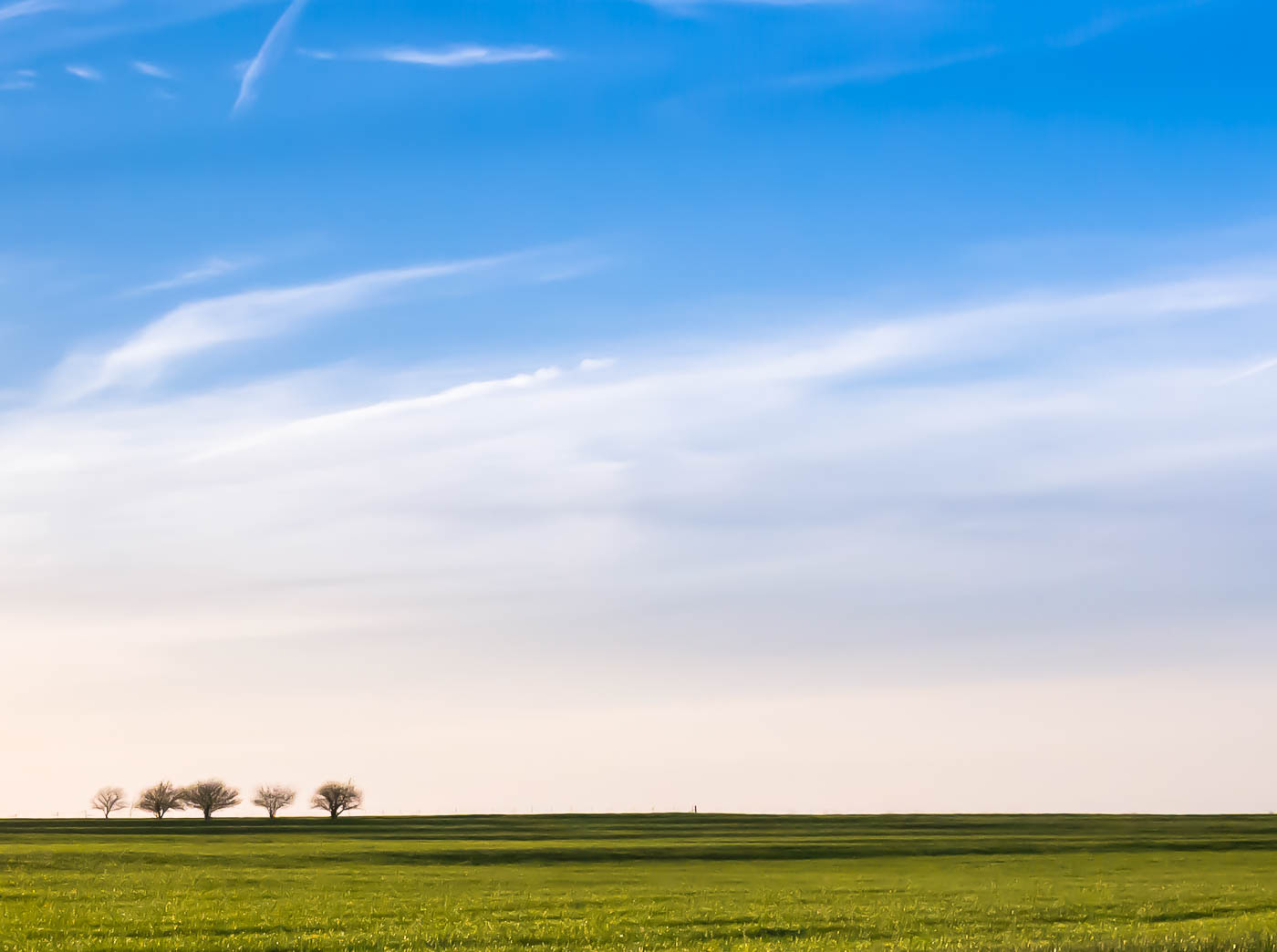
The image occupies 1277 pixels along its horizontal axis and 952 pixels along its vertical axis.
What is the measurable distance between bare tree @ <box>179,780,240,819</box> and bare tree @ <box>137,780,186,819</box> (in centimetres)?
112

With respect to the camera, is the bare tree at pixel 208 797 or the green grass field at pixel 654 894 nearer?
the green grass field at pixel 654 894

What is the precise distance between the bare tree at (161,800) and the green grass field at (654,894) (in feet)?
188

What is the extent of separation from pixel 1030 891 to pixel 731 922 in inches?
740

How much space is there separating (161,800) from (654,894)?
128m

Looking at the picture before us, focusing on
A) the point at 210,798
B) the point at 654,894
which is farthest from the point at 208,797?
the point at 654,894

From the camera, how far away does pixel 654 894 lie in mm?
47125

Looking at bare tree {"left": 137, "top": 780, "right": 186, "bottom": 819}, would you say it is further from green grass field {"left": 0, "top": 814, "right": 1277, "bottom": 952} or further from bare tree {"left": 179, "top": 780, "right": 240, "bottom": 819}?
green grass field {"left": 0, "top": 814, "right": 1277, "bottom": 952}

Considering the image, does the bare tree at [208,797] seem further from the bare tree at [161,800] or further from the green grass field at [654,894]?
the green grass field at [654,894]

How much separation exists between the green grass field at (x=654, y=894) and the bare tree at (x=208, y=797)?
55025 mm

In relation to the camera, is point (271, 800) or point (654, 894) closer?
point (654, 894)

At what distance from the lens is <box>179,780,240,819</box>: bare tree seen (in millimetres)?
151875

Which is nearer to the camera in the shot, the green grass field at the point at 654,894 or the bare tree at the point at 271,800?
the green grass field at the point at 654,894

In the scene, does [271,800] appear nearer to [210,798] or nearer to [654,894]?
[210,798]

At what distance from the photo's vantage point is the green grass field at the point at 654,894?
107 ft
